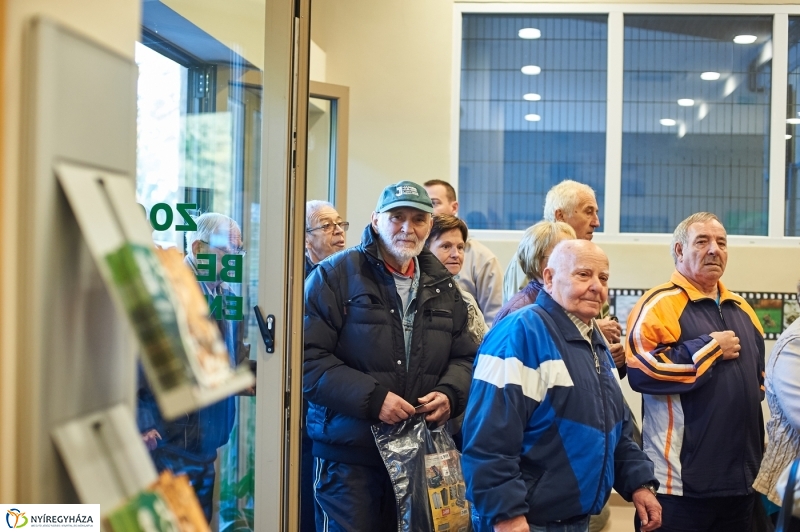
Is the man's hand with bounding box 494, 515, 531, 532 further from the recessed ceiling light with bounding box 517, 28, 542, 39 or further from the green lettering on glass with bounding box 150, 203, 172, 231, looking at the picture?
the recessed ceiling light with bounding box 517, 28, 542, 39

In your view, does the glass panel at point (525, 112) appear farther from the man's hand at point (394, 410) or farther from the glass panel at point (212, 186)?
the glass panel at point (212, 186)

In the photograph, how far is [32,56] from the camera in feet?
2.89

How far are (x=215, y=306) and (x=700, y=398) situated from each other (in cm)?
176

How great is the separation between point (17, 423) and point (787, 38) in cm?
589

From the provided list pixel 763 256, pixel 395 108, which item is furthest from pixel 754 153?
pixel 395 108

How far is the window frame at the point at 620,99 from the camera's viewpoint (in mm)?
5527

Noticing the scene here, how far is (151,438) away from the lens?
1.68m

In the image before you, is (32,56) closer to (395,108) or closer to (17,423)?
(17,423)

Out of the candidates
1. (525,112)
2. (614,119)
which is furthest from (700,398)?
(525,112)

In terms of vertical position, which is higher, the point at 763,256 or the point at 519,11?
the point at 519,11

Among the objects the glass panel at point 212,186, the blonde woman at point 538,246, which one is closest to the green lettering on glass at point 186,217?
the glass panel at point 212,186

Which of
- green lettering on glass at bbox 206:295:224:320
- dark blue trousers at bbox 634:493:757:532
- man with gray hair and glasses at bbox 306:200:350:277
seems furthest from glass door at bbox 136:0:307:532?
dark blue trousers at bbox 634:493:757:532

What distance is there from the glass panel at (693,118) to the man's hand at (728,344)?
284 centimetres

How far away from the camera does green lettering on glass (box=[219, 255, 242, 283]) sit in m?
2.24
